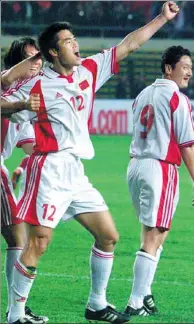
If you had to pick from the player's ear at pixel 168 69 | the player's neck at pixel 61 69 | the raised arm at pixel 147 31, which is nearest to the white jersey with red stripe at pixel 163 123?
the player's ear at pixel 168 69

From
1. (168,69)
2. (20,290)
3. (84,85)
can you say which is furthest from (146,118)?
(20,290)

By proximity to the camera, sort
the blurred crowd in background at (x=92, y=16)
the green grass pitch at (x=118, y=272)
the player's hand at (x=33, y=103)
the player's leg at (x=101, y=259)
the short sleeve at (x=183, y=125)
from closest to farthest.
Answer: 1. the player's hand at (x=33, y=103)
2. the player's leg at (x=101, y=259)
3. the short sleeve at (x=183, y=125)
4. the green grass pitch at (x=118, y=272)
5. the blurred crowd in background at (x=92, y=16)

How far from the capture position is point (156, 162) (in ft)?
24.9

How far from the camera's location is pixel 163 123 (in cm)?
750

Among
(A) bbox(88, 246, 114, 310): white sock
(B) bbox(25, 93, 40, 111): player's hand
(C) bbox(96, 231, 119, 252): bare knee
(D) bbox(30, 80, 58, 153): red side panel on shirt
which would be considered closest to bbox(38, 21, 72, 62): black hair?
(D) bbox(30, 80, 58, 153): red side panel on shirt

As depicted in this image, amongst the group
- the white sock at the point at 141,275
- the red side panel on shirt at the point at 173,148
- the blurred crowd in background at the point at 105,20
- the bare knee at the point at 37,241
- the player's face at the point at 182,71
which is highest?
the player's face at the point at 182,71

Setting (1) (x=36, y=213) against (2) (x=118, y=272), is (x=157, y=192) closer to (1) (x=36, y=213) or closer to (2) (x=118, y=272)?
(1) (x=36, y=213)

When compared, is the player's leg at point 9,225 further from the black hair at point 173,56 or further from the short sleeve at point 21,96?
the black hair at point 173,56

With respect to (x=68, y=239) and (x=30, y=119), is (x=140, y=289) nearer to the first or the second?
(x=30, y=119)

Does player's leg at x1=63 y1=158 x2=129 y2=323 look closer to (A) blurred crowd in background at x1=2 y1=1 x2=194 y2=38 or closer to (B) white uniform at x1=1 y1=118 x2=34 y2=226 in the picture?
(B) white uniform at x1=1 y1=118 x2=34 y2=226

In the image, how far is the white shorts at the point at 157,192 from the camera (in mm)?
7504

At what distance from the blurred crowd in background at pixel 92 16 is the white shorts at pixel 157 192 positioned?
946 inches

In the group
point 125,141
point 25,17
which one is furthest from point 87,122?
point 25,17

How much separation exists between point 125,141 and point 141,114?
18.9 m
